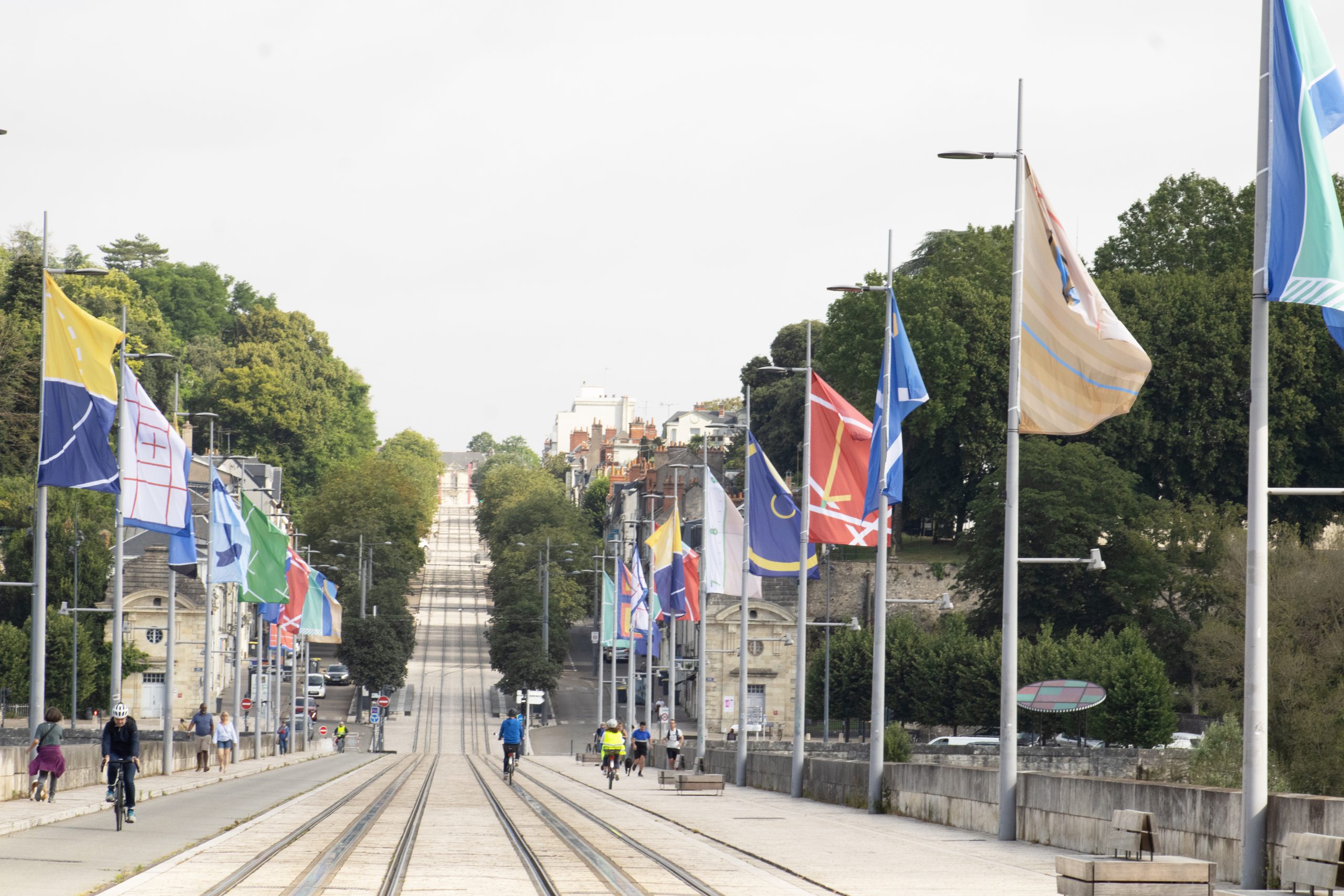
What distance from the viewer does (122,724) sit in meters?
23.0

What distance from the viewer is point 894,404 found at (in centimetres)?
2836

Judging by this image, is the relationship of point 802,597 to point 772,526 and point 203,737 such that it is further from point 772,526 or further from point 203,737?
point 203,737

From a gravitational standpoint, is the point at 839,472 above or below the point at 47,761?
above

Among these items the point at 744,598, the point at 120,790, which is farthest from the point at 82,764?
the point at 744,598

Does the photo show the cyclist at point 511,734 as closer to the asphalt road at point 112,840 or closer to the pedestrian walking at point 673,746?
the asphalt road at point 112,840

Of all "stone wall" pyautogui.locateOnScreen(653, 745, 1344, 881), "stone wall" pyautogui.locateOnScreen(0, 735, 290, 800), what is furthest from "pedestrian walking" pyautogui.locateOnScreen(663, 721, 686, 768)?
"stone wall" pyautogui.locateOnScreen(653, 745, 1344, 881)

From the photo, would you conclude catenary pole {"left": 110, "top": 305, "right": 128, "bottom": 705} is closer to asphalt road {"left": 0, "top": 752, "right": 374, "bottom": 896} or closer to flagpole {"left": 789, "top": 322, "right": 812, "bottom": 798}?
asphalt road {"left": 0, "top": 752, "right": 374, "bottom": 896}

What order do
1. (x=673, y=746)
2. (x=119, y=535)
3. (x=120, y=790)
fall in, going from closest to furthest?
(x=120, y=790) → (x=119, y=535) → (x=673, y=746)

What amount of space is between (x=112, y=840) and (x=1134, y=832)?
11.4 m

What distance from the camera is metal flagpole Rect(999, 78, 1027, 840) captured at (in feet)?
70.2

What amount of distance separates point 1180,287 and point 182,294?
402 feet

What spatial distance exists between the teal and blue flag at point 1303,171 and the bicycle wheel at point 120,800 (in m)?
14.8

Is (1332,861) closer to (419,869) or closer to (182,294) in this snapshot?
(419,869)

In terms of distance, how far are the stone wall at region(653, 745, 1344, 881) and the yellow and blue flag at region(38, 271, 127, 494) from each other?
43.0ft
